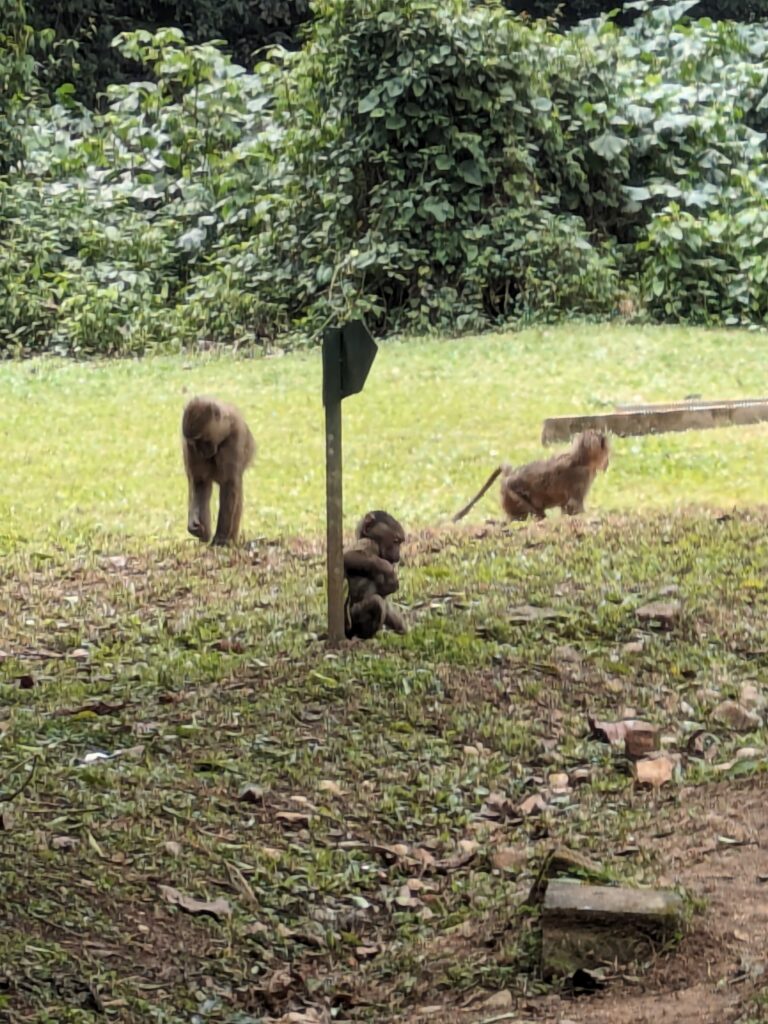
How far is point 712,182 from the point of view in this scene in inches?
721

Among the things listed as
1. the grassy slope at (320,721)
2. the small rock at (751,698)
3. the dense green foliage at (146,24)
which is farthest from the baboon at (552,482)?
the dense green foliage at (146,24)

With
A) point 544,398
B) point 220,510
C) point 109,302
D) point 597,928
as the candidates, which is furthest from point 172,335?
point 597,928

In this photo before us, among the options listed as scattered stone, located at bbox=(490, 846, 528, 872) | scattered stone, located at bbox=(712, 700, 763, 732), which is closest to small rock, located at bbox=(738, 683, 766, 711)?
scattered stone, located at bbox=(712, 700, 763, 732)

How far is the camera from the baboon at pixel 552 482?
29.9ft

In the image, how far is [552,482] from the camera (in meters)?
9.16

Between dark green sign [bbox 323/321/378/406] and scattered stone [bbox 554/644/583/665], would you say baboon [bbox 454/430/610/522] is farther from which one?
dark green sign [bbox 323/321/378/406]

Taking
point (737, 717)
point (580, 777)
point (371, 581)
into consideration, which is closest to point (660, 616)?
point (737, 717)

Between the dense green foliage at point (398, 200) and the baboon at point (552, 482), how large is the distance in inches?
279

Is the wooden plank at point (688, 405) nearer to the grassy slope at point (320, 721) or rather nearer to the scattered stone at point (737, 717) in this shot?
the grassy slope at point (320, 721)

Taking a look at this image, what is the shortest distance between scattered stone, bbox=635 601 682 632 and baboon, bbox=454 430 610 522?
6.35 ft

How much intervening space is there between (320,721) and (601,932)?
2089mm

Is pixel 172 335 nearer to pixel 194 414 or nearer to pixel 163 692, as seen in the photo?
pixel 194 414

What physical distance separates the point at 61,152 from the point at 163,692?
45.6 ft

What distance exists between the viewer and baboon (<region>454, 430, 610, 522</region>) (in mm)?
9117
